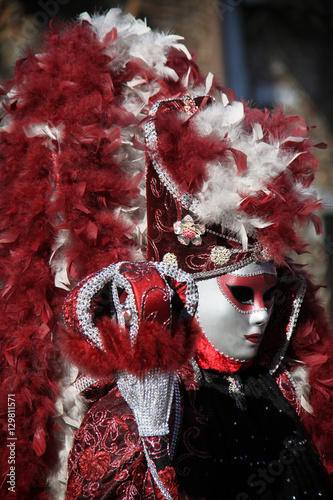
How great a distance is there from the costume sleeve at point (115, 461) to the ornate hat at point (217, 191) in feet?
1.80

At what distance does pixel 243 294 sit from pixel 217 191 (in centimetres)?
37

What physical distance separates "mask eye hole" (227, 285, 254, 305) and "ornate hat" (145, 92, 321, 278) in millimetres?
72

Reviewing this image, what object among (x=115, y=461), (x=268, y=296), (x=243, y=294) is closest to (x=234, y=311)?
(x=243, y=294)

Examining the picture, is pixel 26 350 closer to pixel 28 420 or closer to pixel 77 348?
pixel 28 420

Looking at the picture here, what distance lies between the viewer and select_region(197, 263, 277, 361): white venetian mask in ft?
5.79

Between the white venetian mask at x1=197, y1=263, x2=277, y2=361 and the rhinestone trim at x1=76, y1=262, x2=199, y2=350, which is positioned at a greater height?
the rhinestone trim at x1=76, y1=262, x2=199, y2=350

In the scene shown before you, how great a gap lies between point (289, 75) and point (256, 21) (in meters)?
0.73

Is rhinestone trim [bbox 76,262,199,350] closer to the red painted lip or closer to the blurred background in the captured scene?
the red painted lip

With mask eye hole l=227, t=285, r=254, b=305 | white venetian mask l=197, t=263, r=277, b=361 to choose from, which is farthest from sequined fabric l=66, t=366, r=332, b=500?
mask eye hole l=227, t=285, r=254, b=305

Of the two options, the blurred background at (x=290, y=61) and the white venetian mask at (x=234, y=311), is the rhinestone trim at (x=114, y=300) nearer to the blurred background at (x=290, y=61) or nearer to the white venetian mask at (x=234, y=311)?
the white venetian mask at (x=234, y=311)

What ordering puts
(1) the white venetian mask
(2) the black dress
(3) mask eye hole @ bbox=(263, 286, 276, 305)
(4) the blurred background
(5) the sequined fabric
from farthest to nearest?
(4) the blurred background < (3) mask eye hole @ bbox=(263, 286, 276, 305) < (1) the white venetian mask < (2) the black dress < (5) the sequined fabric

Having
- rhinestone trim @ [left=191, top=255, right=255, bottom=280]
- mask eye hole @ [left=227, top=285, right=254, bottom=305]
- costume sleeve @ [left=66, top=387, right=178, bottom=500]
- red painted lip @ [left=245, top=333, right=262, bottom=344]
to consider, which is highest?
rhinestone trim @ [left=191, top=255, right=255, bottom=280]

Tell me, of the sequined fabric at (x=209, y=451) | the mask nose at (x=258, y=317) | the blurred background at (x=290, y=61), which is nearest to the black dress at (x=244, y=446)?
the sequined fabric at (x=209, y=451)

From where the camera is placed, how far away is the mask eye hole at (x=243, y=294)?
1779mm
